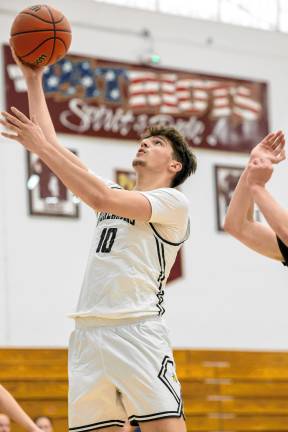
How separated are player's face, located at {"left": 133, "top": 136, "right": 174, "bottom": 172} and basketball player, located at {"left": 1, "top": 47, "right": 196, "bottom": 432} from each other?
29 centimetres

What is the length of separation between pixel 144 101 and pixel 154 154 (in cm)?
Result: 876

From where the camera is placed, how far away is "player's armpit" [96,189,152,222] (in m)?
5.38

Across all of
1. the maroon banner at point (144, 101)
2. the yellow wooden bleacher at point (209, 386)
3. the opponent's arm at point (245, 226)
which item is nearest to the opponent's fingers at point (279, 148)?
the opponent's arm at point (245, 226)

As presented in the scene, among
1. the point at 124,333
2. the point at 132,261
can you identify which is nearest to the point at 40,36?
the point at 132,261

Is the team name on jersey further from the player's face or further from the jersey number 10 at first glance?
the player's face

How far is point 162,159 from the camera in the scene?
20.5 ft

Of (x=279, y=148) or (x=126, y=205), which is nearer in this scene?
(x=279, y=148)

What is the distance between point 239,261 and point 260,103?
8.95 ft

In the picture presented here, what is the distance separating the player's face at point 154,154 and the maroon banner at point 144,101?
7.36 metres

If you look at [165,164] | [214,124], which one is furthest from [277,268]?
[165,164]

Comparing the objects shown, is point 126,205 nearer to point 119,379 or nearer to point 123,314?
point 123,314

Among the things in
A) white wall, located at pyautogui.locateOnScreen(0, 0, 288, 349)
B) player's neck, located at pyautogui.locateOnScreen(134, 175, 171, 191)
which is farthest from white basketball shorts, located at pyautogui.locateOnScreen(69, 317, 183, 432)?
white wall, located at pyautogui.locateOnScreen(0, 0, 288, 349)

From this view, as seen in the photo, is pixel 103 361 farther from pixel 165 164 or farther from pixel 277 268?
pixel 277 268

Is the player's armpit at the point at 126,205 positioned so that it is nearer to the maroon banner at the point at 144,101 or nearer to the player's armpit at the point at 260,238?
the player's armpit at the point at 260,238
